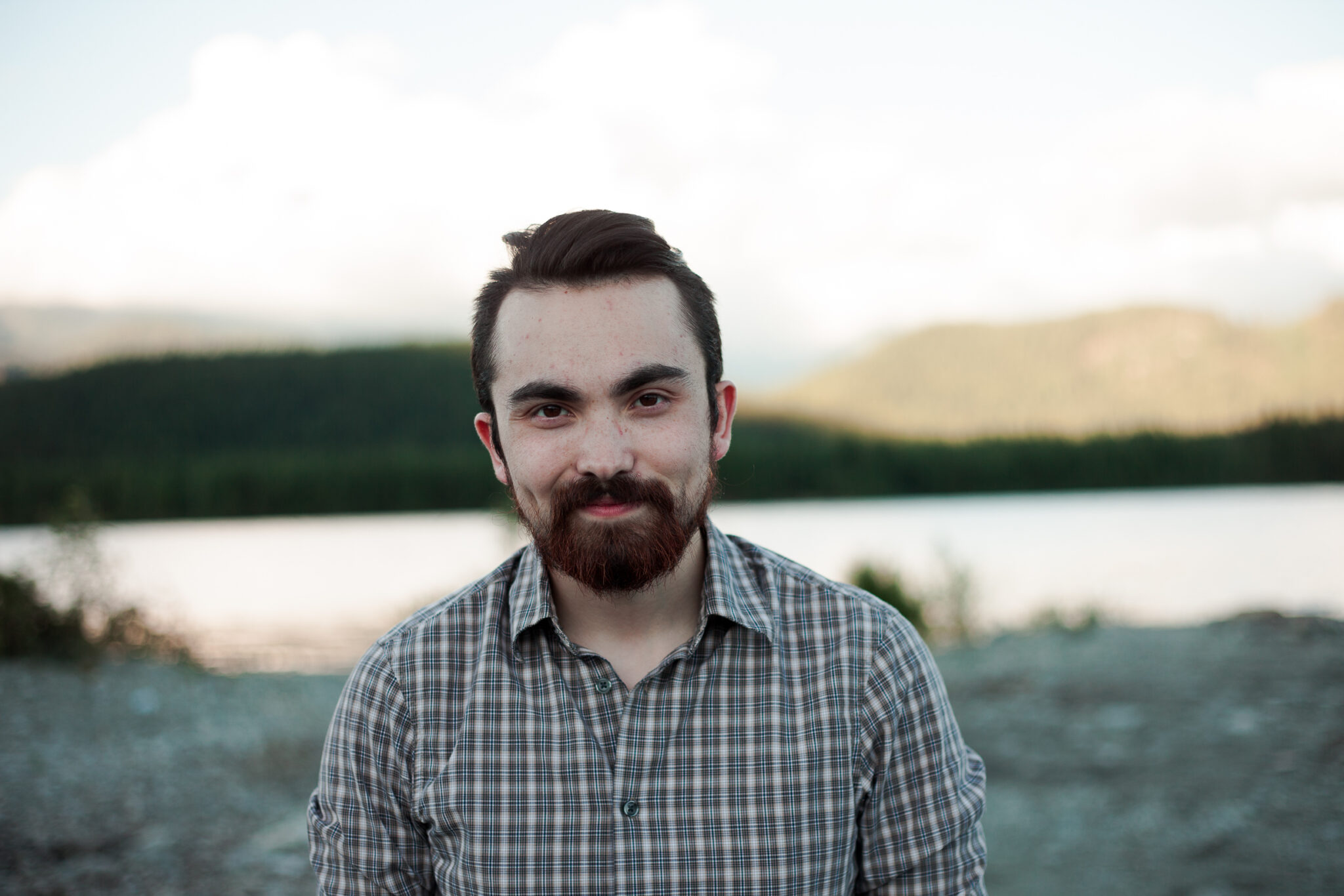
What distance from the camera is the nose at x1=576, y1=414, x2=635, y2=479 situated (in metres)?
1.85

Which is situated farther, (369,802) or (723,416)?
(723,416)

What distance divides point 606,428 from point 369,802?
36.8 inches

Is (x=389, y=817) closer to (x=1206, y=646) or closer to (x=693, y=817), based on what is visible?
(x=693, y=817)

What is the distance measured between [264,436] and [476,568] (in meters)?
12.5

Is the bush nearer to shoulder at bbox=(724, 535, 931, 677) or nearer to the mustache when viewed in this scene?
the mustache

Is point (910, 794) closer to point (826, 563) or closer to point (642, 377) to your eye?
point (642, 377)

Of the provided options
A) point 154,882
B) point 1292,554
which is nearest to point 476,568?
point 154,882

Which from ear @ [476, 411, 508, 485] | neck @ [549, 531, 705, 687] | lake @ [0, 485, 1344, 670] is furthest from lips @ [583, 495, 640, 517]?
lake @ [0, 485, 1344, 670]

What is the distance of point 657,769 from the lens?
1805mm

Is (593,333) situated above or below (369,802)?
above

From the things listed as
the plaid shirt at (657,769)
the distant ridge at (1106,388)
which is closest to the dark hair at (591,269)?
the plaid shirt at (657,769)

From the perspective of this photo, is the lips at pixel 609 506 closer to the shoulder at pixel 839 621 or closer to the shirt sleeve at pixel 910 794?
the shoulder at pixel 839 621

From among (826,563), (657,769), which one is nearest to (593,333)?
(657,769)

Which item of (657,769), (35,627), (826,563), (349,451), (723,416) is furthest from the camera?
(349,451)
